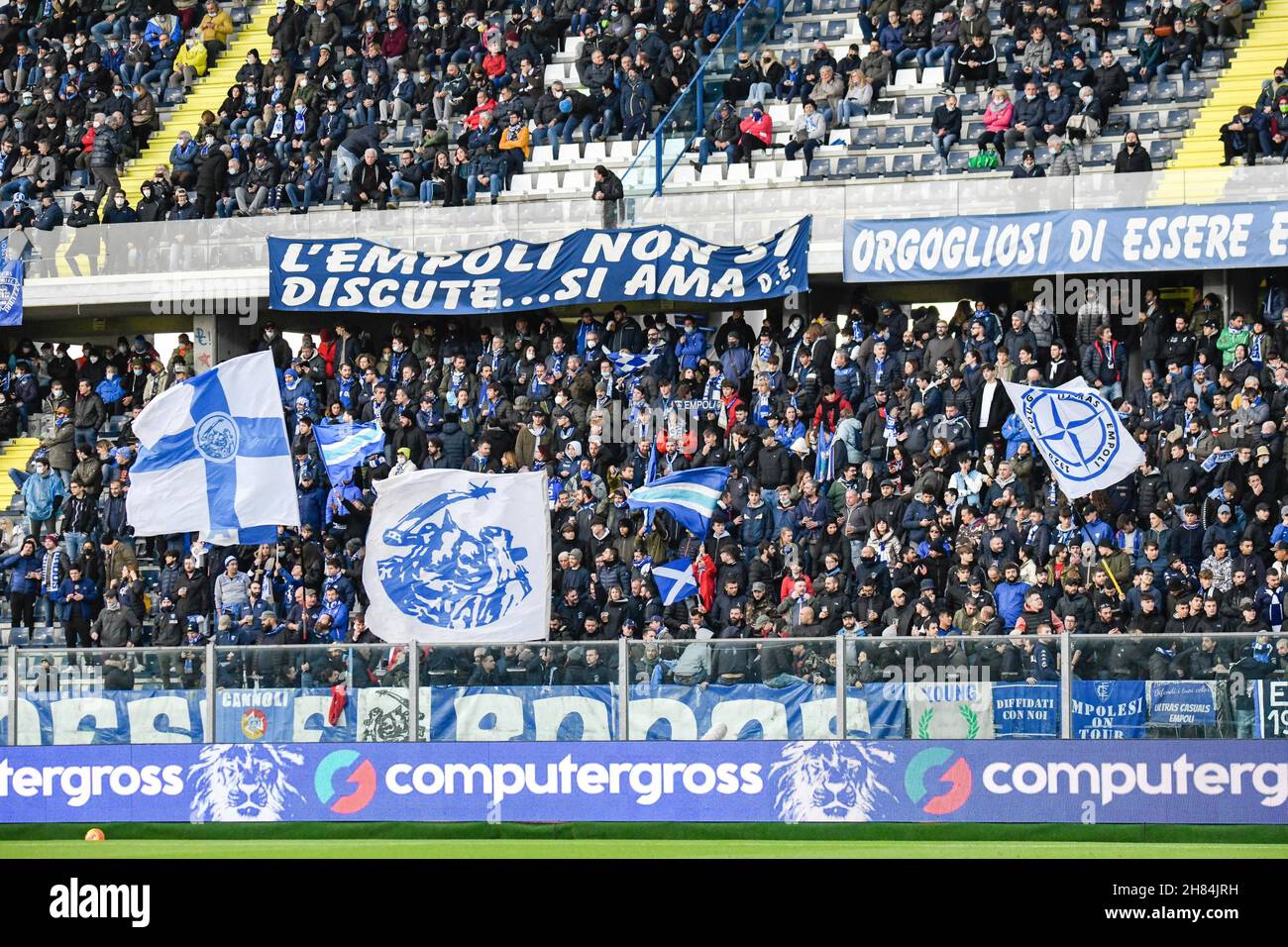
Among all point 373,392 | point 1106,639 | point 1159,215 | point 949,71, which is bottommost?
point 1106,639

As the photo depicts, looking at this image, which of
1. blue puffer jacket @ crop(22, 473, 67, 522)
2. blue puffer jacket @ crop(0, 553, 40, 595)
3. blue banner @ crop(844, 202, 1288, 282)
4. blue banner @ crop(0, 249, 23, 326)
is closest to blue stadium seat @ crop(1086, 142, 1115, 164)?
blue banner @ crop(844, 202, 1288, 282)

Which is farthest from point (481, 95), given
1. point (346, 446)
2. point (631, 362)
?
point (346, 446)

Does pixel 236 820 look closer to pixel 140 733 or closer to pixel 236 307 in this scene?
pixel 140 733

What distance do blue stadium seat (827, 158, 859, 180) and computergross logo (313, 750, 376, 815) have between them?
12.1m

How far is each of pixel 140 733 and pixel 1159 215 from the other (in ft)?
43.5

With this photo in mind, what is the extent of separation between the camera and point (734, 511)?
80.9 feet

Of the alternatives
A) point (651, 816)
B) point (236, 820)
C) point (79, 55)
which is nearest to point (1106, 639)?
point (651, 816)

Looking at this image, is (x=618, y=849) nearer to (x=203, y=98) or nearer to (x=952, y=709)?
(x=952, y=709)

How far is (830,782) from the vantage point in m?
19.6

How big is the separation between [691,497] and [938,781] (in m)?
5.90

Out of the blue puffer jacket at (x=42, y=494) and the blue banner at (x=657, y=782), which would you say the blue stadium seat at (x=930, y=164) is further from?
the blue puffer jacket at (x=42, y=494)

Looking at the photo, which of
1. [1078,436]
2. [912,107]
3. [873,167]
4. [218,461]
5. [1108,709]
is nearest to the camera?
[1108,709]
